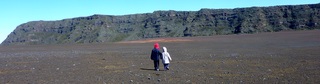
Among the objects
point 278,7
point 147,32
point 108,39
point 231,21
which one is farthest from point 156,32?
point 278,7

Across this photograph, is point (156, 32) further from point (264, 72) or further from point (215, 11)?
point (264, 72)

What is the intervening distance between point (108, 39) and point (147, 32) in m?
17.5

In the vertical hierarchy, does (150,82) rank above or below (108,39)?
above

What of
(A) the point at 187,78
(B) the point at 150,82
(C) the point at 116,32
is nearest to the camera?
(B) the point at 150,82

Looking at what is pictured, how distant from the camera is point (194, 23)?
164625 millimetres

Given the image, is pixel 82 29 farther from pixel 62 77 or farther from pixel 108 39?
pixel 62 77

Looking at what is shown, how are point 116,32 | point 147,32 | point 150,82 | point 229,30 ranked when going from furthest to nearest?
point 116,32 → point 147,32 → point 229,30 → point 150,82

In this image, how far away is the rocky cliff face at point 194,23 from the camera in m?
136

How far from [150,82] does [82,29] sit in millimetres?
181697

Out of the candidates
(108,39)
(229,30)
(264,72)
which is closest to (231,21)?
(229,30)

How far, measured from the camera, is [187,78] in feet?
53.4

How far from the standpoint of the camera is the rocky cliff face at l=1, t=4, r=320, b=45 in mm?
136125

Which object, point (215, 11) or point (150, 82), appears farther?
point (215, 11)

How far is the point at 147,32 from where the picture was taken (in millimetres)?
175625
